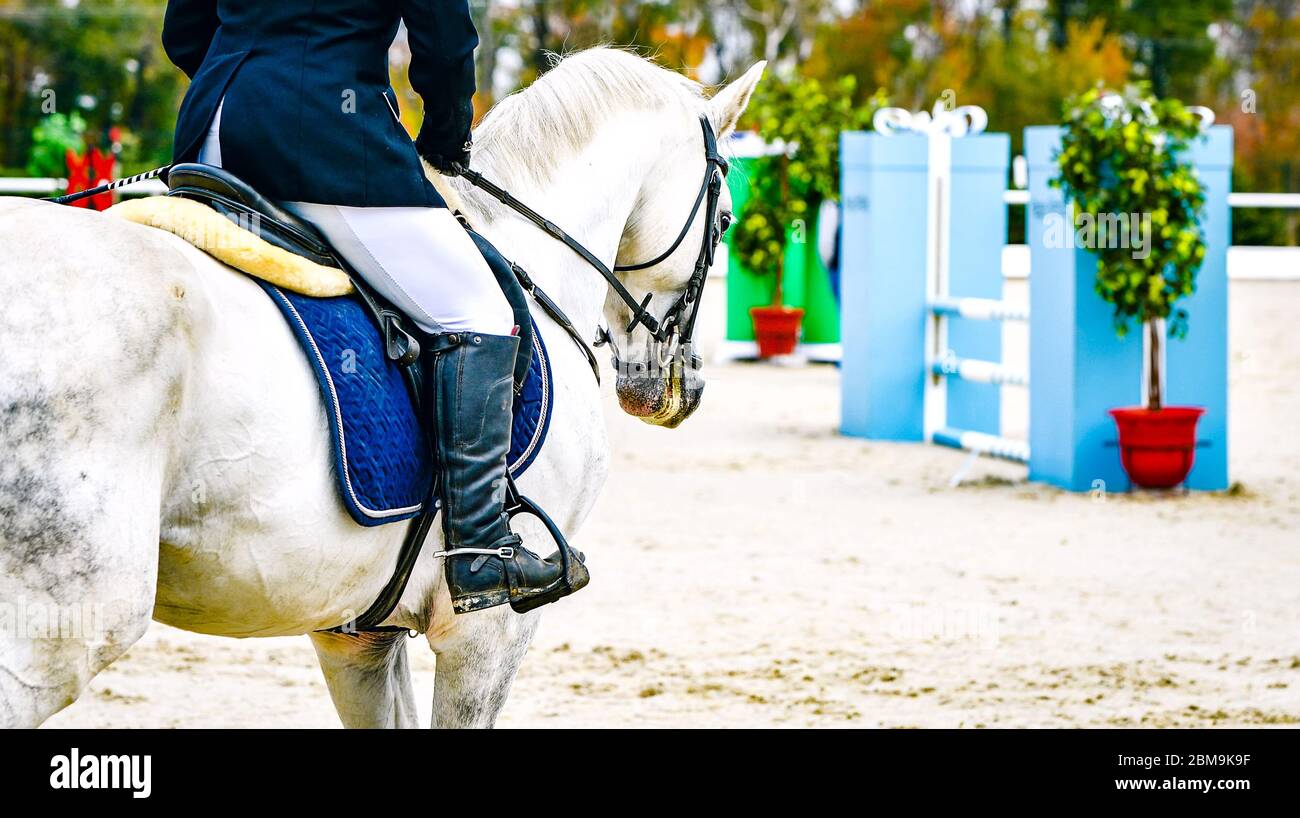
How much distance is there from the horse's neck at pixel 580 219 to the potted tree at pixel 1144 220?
5.05 metres

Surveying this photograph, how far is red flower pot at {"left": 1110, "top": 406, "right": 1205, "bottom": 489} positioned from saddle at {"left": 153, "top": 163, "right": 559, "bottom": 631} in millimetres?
6000

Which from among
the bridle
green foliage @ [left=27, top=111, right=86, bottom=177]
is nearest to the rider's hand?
the bridle

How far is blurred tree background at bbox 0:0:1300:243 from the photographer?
32.0 m

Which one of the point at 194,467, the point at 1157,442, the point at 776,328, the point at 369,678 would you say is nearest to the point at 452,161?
the point at 194,467

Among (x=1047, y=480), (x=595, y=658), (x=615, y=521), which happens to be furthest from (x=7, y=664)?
(x=1047, y=480)

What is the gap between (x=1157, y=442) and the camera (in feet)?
25.9

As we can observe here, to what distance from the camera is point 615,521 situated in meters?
7.78

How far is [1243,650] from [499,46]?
120ft

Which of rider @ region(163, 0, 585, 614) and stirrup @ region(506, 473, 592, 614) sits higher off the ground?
rider @ region(163, 0, 585, 614)

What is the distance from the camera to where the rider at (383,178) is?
255 cm

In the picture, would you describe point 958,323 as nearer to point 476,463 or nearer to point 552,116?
point 552,116

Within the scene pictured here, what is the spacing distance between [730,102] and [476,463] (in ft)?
4.17

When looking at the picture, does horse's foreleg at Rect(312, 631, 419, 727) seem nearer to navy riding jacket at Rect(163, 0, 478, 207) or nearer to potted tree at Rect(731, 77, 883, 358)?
navy riding jacket at Rect(163, 0, 478, 207)
